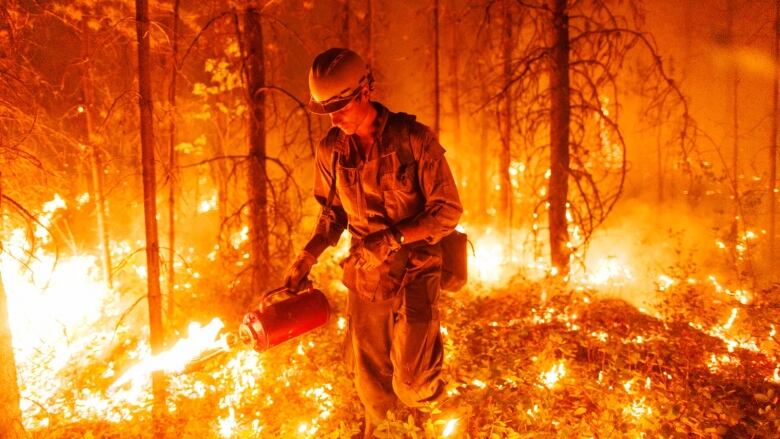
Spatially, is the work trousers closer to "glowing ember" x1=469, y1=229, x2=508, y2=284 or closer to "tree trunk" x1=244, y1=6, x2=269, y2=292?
"tree trunk" x1=244, y1=6, x2=269, y2=292

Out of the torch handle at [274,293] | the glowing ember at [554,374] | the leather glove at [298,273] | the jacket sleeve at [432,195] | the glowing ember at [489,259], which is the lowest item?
the glowing ember at [489,259]

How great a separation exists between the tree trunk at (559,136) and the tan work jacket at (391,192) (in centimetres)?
384

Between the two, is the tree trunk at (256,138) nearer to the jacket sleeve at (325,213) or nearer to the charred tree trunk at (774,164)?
the jacket sleeve at (325,213)

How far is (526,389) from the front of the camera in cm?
411

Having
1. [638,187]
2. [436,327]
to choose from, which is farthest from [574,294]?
[638,187]

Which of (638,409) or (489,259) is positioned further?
(489,259)

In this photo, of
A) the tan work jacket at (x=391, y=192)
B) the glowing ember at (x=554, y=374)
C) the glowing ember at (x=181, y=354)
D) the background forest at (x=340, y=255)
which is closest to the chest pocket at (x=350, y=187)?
the tan work jacket at (x=391, y=192)

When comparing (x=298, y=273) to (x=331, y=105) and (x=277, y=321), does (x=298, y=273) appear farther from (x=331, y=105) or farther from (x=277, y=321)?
(x=331, y=105)

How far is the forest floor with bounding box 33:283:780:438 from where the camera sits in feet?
12.5

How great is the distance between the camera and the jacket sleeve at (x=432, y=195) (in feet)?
11.2

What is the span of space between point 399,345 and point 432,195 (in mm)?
1079

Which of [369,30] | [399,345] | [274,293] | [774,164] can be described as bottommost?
[399,345]

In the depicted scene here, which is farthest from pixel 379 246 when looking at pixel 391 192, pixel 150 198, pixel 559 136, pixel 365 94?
pixel 559 136

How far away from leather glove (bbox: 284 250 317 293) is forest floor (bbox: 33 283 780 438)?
1166 millimetres
